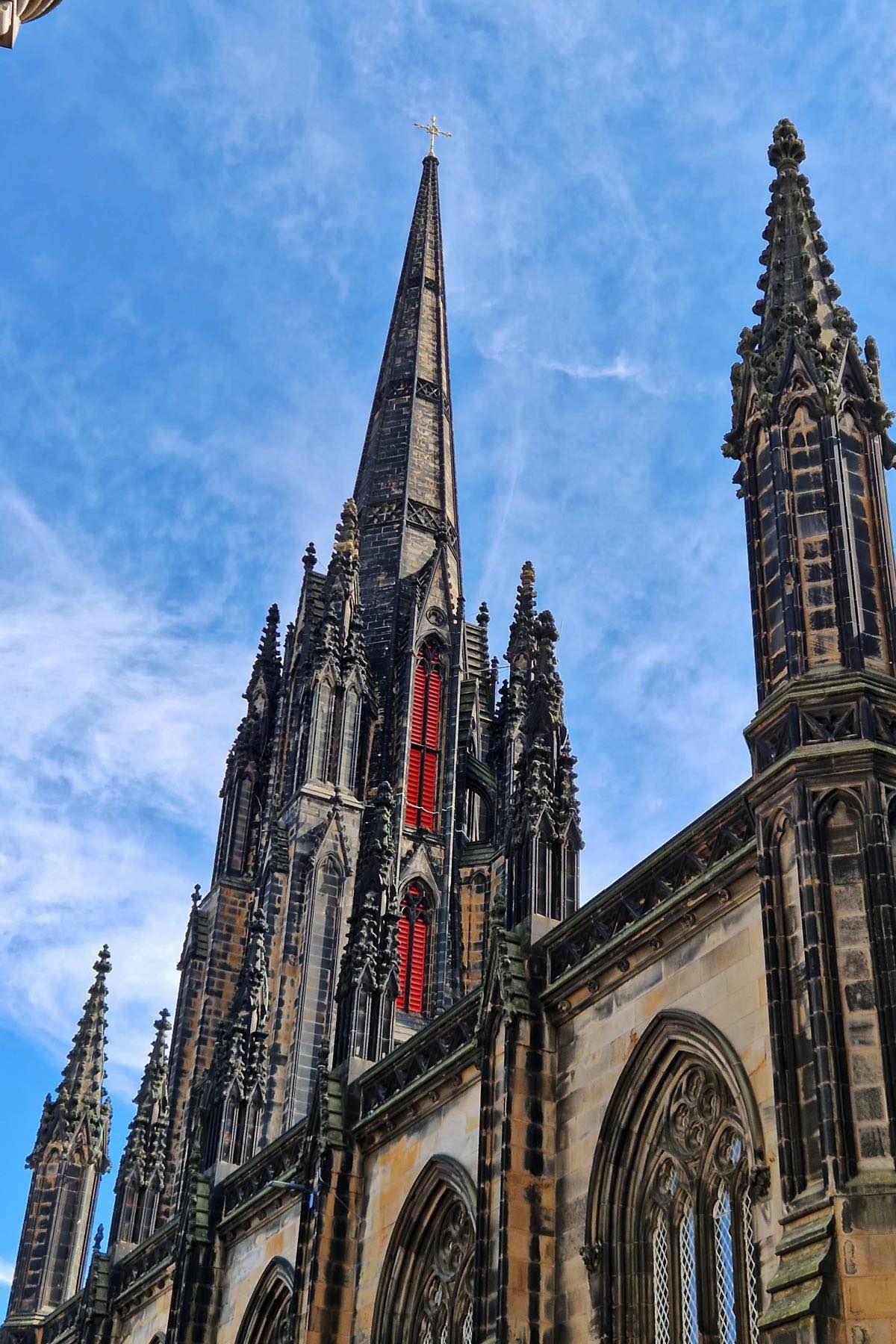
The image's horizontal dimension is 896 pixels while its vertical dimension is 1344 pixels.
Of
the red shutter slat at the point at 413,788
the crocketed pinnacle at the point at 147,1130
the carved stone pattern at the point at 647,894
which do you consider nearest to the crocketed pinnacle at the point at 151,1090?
the crocketed pinnacle at the point at 147,1130

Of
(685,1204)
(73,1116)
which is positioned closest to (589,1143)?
(685,1204)

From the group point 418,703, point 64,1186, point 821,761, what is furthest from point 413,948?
point 821,761

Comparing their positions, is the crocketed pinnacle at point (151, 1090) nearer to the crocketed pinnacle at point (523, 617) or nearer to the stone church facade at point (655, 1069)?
the stone church facade at point (655, 1069)

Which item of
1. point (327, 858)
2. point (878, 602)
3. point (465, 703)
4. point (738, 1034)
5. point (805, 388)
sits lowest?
point (738, 1034)

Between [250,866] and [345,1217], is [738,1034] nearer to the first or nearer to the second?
[345,1217]

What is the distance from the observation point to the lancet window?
155 ft

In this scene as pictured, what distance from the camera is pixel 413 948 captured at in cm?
4856

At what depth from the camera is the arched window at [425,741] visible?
51.4 m

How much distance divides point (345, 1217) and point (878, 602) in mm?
12599

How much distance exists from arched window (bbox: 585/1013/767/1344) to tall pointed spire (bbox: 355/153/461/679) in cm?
3663


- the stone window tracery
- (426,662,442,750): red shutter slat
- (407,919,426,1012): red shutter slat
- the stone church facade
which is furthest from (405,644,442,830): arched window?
the stone window tracery

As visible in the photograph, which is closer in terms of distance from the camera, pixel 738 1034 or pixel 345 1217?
pixel 738 1034

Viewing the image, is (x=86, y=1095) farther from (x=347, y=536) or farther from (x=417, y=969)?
(x=347, y=536)

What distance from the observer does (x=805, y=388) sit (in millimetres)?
17562
